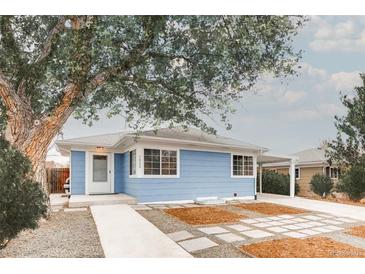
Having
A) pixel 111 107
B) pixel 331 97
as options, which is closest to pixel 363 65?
pixel 331 97

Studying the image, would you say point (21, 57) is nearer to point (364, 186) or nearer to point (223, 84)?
point (223, 84)

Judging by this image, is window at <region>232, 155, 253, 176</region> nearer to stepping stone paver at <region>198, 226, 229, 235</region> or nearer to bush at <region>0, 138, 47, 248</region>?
stepping stone paver at <region>198, 226, 229, 235</region>

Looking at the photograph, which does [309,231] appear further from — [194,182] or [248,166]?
[248,166]

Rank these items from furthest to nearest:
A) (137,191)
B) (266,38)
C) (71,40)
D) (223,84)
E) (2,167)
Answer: (137,191) → (223,84) → (266,38) → (71,40) → (2,167)

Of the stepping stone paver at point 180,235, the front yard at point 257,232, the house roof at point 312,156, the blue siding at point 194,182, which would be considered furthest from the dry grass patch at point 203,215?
the house roof at point 312,156

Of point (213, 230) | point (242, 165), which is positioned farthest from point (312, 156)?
point (242, 165)

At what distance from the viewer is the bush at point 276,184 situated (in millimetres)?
9472

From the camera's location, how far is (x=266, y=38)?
4.14 meters

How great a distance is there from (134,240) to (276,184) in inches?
274

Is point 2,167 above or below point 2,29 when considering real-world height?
below

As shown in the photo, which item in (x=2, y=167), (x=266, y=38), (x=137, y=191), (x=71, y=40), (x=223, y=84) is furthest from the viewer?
(x=137, y=191)

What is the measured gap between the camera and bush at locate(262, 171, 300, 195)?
31.1 ft

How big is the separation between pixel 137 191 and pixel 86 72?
3.44 metres

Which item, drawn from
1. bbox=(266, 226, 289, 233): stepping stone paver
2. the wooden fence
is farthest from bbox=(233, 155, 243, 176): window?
the wooden fence
